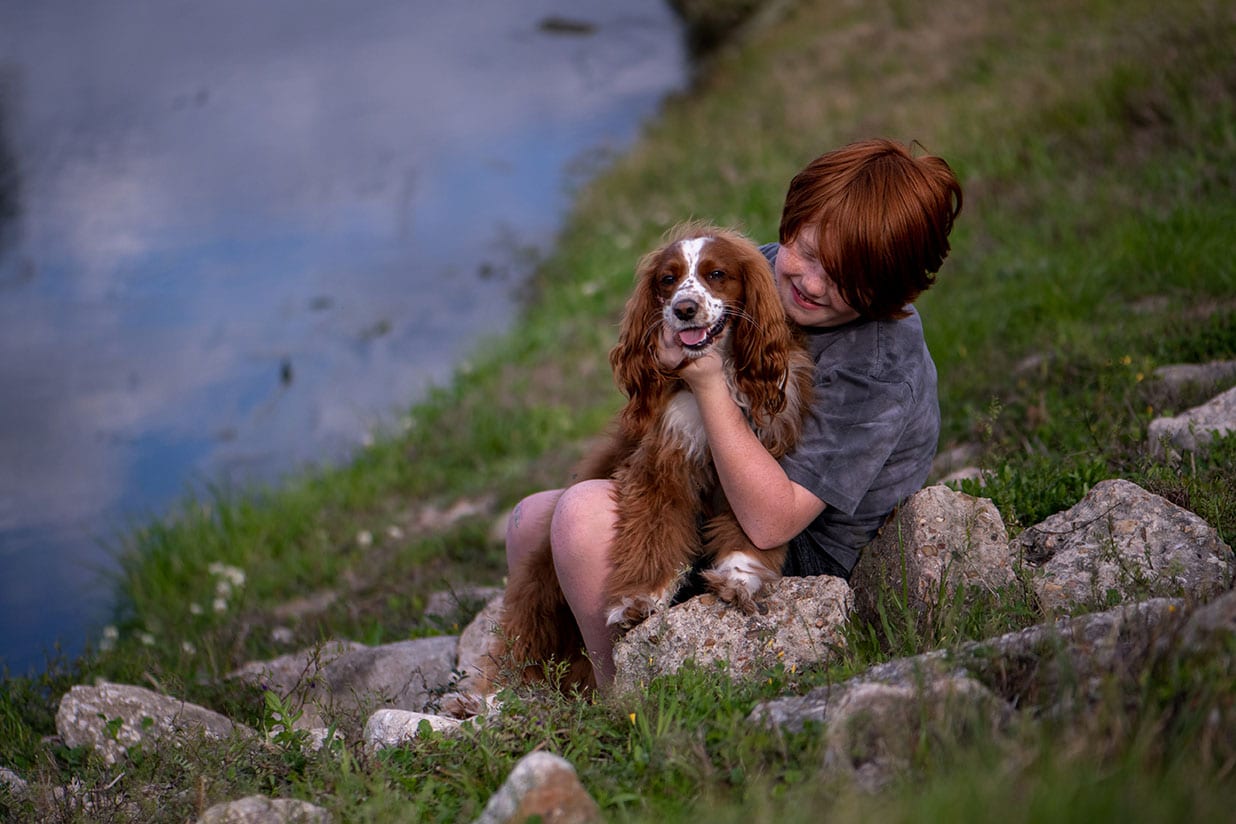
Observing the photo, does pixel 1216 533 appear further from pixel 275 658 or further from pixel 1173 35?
pixel 1173 35

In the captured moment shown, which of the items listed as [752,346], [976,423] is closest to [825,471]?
[752,346]

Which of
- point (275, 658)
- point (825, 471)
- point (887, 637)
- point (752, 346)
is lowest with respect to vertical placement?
point (275, 658)

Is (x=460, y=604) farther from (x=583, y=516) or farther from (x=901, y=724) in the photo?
(x=901, y=724)

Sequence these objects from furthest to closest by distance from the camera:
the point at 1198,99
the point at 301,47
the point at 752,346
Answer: the point at 301,47, the point at 1198,99, the point at 752,346

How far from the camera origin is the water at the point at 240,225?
9117 mm

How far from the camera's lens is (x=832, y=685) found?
9.73 ft

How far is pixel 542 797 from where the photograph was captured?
8.31ft

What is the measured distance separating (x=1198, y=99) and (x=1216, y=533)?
6.00 meters

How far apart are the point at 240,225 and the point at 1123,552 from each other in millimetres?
10887

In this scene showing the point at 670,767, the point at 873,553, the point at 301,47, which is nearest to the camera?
the point at 670,767

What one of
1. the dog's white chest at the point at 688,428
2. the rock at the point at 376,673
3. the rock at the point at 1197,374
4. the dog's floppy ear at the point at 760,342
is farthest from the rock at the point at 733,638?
the rock at the point at 1197,374

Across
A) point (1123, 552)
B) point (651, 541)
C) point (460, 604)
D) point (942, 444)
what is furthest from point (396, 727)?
point (942, 444)

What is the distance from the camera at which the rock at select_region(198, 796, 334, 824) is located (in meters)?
2.80

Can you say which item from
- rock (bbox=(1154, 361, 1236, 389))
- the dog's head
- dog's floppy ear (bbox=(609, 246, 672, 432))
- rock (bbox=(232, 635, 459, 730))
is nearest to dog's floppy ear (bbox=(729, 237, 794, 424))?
the dog's head
